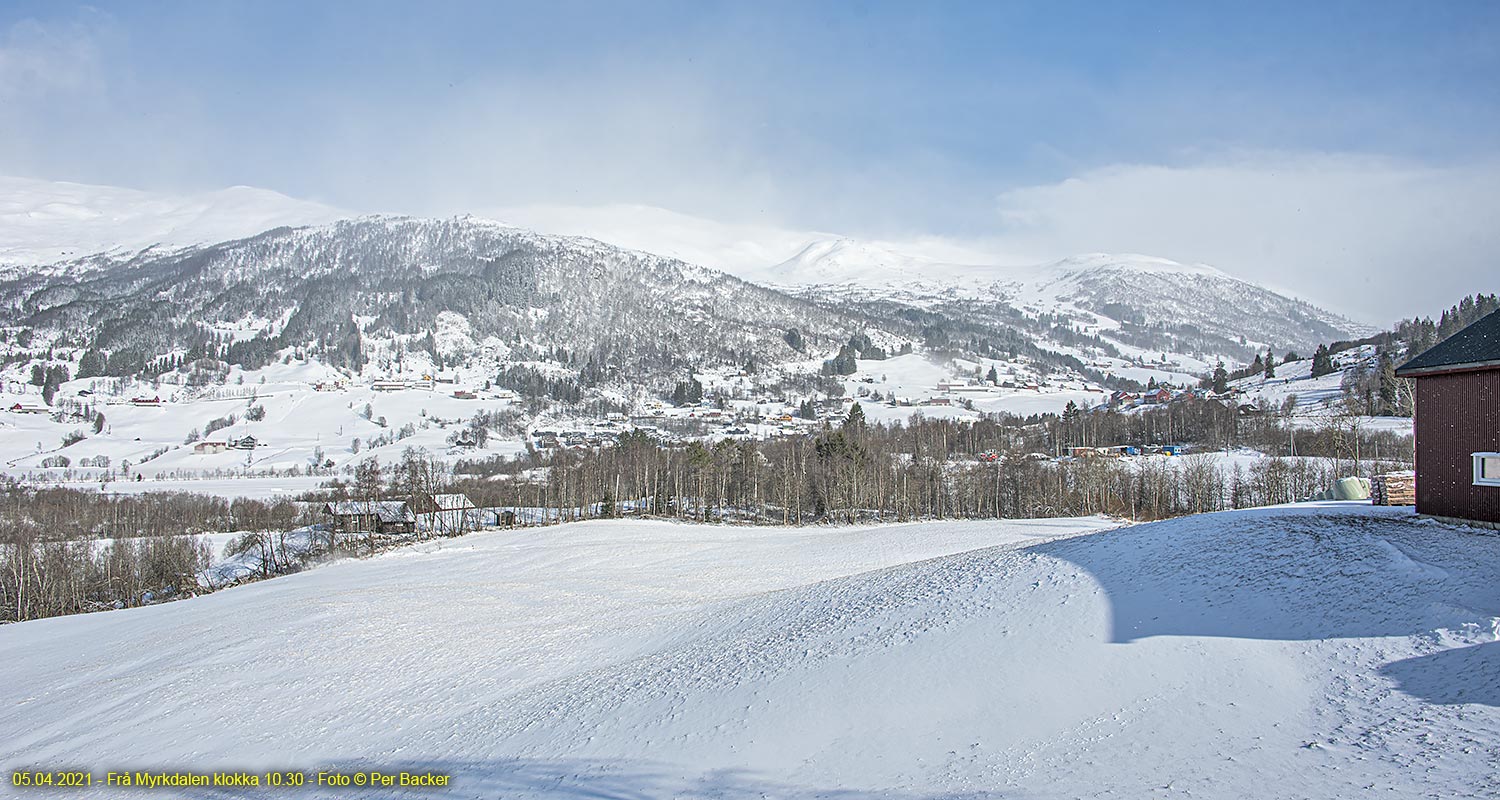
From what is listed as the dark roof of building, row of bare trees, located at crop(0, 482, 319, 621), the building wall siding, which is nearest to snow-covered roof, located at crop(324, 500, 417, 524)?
row of bare trees, located at crop(0, 482, 319, 621)

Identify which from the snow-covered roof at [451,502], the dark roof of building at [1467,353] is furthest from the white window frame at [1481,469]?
the snow-covered roof at [451,502]

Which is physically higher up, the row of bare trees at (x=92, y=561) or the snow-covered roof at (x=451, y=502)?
the snow-covered roof at (x=451, y=502)

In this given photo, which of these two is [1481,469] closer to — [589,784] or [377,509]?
[589,784]

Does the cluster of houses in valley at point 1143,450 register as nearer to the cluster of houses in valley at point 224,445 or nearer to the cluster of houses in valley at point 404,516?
the cluster of houses in valley at point 404,516

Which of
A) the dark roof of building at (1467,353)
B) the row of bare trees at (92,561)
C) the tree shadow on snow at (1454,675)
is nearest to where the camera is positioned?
the tree shadow on snow at (1454,675)

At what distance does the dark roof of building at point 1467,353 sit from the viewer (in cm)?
1880

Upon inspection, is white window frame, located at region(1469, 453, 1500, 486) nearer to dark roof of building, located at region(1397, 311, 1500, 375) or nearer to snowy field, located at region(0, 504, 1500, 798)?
snowy field, located at region(0, 504, 1500, 798)

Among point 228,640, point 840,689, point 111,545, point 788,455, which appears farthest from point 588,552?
point 788,455

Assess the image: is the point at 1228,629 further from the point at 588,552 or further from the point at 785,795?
the point at 588,552

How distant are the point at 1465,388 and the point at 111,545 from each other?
91.0 m

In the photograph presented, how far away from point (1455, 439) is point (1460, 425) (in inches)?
14.5

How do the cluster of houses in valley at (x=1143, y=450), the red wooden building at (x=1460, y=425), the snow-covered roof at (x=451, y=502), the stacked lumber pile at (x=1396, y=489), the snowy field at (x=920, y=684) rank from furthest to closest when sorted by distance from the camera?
1. the cluster of houses in valley at (x=1143, y=450)
2. the snow-covered roof at (x=451, y=502)
3. the stacked lumber pile at (x=1396, y=489)
4. the red wooden building at (x=1460, y=425)
5. the snowy field at (x=920, y=684)

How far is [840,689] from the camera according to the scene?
15703 millimetres

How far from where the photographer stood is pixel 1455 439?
19500 mm
